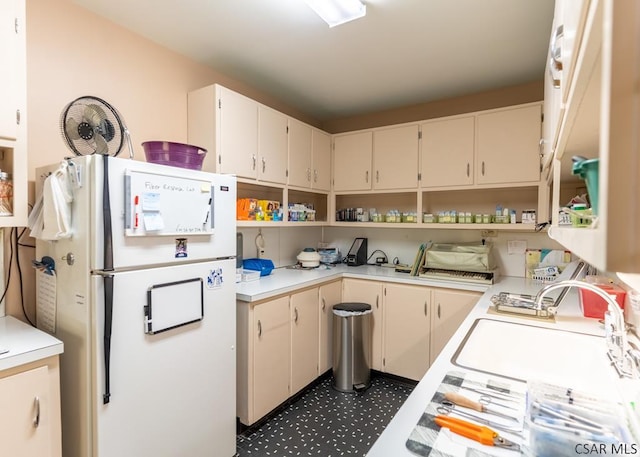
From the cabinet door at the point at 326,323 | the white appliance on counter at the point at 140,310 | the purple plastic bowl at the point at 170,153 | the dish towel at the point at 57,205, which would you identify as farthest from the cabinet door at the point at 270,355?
the dish towel at the point at 57,205

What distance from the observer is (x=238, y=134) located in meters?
2.42

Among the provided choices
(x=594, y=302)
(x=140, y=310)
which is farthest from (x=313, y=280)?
(x=594, y=302)

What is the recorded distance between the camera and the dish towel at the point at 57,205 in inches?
55.8

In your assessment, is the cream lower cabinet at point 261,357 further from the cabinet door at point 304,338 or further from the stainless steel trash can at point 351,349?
the stainless steel trash can at point 351,349

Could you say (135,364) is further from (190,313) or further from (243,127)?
(243,127)

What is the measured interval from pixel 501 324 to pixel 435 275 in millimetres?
1184

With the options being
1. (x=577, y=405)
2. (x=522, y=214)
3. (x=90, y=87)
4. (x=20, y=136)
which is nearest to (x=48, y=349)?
(x=20, y=136)

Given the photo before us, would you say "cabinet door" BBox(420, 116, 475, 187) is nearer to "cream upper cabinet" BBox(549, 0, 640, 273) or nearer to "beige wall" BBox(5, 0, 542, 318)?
"beige wall" BBox(5, 0, 542, 318)

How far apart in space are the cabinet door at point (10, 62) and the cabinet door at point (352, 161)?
2.48 metres

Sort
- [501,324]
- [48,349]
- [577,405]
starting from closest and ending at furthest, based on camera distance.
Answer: [577,405] → [48,349] → [501,324]

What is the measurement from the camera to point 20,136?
1.44m

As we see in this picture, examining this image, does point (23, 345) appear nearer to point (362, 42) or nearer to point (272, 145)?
point (272, 145)

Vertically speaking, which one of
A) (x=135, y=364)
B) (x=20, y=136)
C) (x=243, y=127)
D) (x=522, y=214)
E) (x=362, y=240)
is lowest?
(x=135, y=364)

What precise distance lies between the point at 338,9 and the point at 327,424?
255 cm
